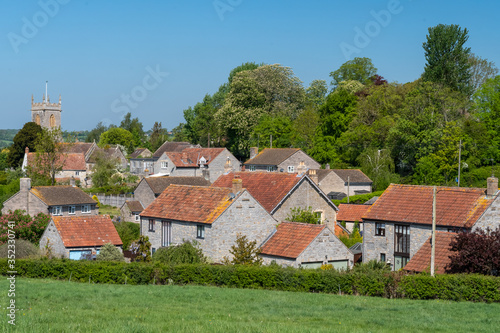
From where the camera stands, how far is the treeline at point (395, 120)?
220 ft

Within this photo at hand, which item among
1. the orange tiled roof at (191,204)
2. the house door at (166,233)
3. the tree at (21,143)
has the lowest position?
the house door at (166,233)

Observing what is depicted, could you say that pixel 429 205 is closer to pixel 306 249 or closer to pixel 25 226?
pixel 306 249

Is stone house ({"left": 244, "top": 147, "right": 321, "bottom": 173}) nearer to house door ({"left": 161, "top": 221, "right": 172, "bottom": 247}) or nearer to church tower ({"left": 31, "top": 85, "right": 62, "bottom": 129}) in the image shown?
house door ({"left": 161, "top": 221, "right": 172, "bottom": 247})

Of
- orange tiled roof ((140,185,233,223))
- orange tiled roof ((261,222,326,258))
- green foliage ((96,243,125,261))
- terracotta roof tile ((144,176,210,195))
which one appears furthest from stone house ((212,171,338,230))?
terracotta roof tile ((144,176,210,195))

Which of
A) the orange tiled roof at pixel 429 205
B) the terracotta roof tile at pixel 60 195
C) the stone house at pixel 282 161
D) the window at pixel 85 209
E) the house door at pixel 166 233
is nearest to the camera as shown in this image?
the orange tiled roof at pixel 429 205

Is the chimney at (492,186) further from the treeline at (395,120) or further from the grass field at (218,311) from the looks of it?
the treeline at (395,120)

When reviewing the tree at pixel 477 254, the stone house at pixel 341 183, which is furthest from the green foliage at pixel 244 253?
the stone house at pixel 341 183

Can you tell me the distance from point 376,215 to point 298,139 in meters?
54.6

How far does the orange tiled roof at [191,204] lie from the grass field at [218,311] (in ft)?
32.0

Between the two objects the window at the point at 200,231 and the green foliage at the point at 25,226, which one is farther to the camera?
the green foliage at the point at 25,226

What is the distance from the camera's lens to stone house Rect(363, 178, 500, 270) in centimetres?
3719

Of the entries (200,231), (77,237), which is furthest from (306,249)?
(77,237)

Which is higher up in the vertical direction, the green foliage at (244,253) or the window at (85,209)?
the window at (85,209)

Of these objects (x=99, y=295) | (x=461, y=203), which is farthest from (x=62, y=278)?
(x=461, y=203)
